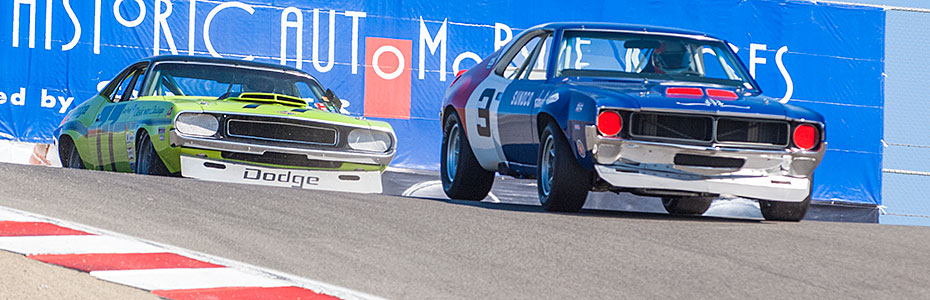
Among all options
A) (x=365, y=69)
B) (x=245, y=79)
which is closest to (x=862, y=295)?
(x=245, y=79)

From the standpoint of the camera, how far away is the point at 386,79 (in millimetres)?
15461

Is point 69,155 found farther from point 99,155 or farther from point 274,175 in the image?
point 274,175

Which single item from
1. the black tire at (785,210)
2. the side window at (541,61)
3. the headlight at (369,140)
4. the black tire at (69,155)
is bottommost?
the black tire at (785,210)

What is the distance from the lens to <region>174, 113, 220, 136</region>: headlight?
26.3 ft

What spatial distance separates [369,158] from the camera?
853cm

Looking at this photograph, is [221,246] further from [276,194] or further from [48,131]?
[48,131]

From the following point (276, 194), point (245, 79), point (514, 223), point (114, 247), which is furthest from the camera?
point (245, 79)

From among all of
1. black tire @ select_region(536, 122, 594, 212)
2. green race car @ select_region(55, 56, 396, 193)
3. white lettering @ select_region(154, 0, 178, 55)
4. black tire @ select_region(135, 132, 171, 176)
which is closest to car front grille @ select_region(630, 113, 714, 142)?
black tire @ select_region(536, 122, 594, 212)

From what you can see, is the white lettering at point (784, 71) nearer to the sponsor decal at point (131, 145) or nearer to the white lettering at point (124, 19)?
the white lettering at point (124, 19)

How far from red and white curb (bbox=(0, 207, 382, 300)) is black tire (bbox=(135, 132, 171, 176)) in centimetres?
266

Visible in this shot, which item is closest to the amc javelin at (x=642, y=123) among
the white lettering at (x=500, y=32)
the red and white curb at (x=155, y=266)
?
the red and white curb at (x=155, y=266)

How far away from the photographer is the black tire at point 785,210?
25.9 feet

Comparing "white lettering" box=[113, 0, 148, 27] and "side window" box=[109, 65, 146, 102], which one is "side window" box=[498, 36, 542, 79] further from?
"white lettering" box=[113, 0, 148, 27]

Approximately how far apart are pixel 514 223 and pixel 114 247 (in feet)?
7.89
